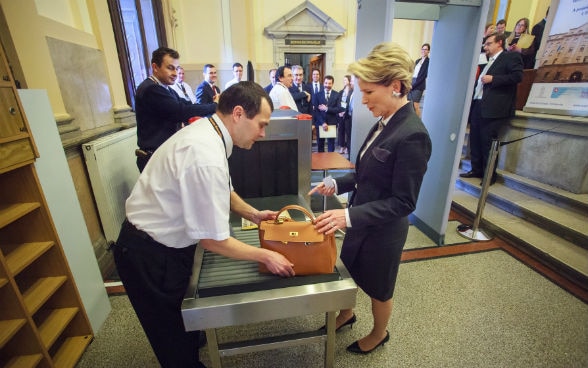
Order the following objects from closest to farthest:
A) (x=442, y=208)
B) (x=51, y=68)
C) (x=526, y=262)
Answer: (x=51, y=68) → (x=526, y=262) → (x=442, y=208)

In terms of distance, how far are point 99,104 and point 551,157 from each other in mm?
4703

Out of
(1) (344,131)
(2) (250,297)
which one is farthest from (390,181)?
(1) (344,131)

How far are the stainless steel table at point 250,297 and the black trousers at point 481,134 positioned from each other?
303cm

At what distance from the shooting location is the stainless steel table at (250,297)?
102 cm

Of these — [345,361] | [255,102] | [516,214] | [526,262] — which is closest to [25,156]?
[255,102]

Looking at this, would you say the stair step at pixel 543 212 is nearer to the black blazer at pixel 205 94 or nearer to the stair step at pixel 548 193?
the stair step at pixel 548 193

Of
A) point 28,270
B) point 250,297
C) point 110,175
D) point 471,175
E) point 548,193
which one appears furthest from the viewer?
point 471,175

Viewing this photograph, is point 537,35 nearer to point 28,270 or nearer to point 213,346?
point 213,346

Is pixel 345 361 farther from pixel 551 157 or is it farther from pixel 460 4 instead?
pixel 551 157

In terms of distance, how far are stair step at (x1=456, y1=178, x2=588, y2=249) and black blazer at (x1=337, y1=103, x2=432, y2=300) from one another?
88.3 inches

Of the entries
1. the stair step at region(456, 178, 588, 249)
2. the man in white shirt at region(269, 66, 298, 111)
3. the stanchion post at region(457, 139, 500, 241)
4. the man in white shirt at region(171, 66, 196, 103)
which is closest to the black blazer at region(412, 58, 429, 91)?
the stair step at region(456, 178, 588, 249)

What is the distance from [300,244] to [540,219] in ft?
9.77

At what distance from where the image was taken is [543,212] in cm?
281

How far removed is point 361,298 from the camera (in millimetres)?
2121
